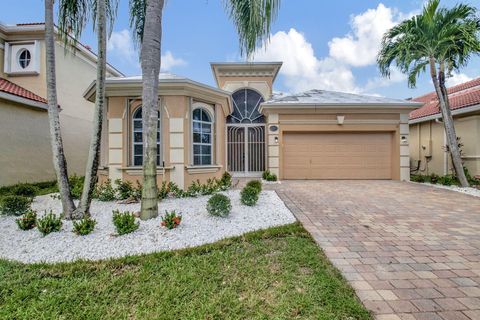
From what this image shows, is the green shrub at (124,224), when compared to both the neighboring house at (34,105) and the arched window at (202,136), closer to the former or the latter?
the arched window at (202,136)

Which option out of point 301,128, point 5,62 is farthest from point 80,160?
point 301,128

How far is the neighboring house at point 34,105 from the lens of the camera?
365 inches

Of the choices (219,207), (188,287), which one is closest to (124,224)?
(219,207)

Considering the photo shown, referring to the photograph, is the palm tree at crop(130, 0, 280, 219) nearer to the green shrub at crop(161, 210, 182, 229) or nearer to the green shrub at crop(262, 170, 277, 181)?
Result: the green shrub at crop(161, 210, 182, 229)

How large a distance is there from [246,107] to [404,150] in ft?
26.1

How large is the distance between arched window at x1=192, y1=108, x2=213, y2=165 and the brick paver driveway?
10.8 ft

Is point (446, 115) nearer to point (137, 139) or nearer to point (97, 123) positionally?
point (137, 139)

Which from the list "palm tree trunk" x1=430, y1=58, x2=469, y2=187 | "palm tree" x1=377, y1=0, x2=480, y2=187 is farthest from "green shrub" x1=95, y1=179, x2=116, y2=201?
"palm tree trunk" x1=430, y1=58, x2=469, y2=187

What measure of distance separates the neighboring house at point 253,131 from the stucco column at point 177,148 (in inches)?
1.2

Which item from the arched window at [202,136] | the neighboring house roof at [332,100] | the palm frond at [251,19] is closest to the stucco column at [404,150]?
the neighboring house roof at [332,100]

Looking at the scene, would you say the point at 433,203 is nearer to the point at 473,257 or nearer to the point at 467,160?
the point at 473,257

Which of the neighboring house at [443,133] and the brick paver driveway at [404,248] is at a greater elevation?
the neighboring house at [443,133]

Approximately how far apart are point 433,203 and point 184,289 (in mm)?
7282

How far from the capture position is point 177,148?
744 cm
